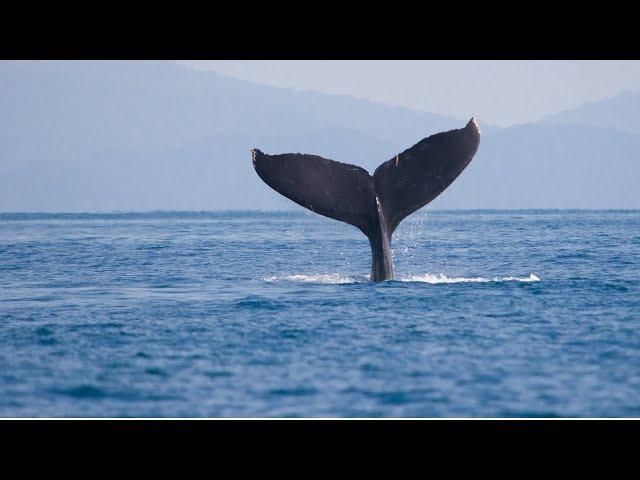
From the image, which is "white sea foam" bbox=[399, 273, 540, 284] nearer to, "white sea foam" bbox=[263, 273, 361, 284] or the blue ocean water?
the blue ocean water

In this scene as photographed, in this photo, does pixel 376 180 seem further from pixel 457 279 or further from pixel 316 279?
pixel 316 279

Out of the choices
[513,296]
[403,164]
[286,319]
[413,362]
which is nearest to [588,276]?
[513,296]

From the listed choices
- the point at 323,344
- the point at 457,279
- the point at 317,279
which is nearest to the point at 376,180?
the point at 457,279

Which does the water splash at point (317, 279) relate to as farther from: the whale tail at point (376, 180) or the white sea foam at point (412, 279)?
the whale tail at point (376, 180)

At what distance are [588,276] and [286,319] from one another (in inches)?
297

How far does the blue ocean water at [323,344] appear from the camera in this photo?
8.01 meters

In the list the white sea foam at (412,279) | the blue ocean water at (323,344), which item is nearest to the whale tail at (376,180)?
the blue ocean water at (323,344)

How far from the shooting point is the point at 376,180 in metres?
13.6

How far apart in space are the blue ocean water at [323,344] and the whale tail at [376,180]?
127 centimetres

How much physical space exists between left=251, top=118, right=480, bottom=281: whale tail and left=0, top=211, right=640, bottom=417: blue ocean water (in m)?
1.27

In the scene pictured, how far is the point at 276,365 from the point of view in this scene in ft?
30.6

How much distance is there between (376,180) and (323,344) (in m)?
3.97
